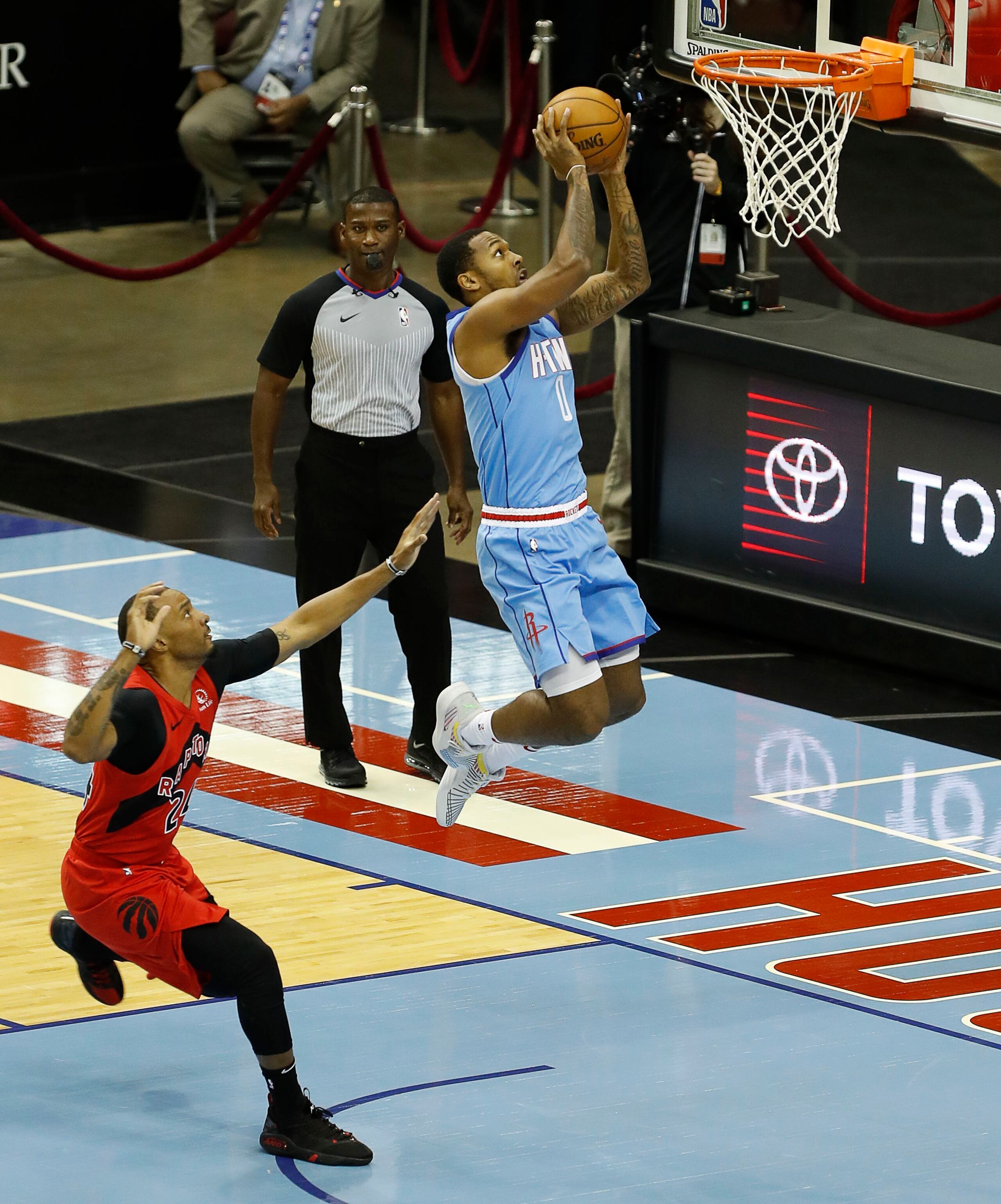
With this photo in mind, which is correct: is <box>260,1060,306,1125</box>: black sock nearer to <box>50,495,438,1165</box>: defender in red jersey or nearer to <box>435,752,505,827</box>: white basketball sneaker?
<box>50,495,438,1165</box>: defender in red jersey

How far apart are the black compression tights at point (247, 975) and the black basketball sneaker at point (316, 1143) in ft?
0.61

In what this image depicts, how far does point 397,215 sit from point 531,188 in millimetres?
11509

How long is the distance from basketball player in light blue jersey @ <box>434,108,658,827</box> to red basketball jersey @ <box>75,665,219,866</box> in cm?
174

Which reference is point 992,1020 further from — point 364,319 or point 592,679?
point 364,319

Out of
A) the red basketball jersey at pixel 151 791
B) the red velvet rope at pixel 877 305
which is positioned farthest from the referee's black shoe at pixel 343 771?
the red velvet rope at pixel 877 305

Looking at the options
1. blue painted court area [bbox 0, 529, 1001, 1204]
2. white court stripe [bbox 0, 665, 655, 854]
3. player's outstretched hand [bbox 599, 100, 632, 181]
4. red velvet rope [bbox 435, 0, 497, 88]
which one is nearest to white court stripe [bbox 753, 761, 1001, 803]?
blue painted court area [bbox 0, 529, 1001, 1204]

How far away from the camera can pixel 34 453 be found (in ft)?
41.7

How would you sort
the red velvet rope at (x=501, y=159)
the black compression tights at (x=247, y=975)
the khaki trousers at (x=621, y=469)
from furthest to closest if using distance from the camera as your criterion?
1. the red velvet rope at (x=501, y=159)
2. the khaki trousers at (x=621, y=469)
3. the black compression tights at (x=247, y=975)

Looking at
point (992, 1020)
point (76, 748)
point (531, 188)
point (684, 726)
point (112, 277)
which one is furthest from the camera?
point (531, 188)

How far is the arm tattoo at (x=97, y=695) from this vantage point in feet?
16.7

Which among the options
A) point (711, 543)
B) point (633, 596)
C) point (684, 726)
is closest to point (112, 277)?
point (711, 543)

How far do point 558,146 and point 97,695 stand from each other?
2.55 meters

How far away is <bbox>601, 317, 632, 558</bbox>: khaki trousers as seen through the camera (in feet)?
35.1

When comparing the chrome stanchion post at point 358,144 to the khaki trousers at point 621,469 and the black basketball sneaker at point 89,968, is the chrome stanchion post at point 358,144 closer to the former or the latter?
the khaki trousers at point 621,469
